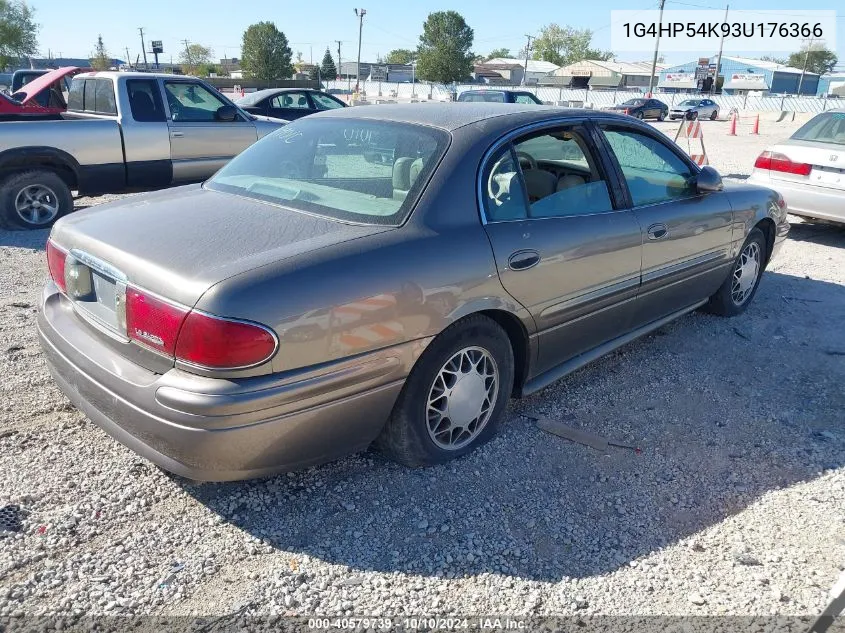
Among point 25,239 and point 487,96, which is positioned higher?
point 487,96

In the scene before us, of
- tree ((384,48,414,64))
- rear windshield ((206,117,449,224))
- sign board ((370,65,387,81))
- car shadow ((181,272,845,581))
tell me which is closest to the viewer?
car shadow ((181,272,845,581))

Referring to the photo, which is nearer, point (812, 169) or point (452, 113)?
point (452, 113)

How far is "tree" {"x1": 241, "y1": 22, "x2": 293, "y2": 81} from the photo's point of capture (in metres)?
74.0

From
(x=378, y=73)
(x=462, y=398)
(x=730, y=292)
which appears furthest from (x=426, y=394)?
(x=378, y=73)

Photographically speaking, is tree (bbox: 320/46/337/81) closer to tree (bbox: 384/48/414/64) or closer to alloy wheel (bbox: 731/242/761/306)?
tree (bbox: 384/48/414/64)

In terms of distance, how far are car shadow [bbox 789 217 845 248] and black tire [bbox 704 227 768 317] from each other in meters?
3.11

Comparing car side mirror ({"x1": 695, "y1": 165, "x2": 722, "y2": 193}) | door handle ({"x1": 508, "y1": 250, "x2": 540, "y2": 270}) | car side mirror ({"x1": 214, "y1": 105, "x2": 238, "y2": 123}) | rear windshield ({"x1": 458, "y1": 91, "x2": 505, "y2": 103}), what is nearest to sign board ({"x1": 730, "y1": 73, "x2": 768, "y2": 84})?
rear windshield ({"x1": 458, "y1": 91, "x2": 505, "y2": 103})

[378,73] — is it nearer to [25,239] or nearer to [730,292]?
[25,239]

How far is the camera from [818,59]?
3890 inches

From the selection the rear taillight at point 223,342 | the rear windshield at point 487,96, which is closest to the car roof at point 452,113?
the rear taillight at point 223,342

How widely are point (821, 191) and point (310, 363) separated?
23.4 feet

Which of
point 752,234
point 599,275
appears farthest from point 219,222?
point 752,234

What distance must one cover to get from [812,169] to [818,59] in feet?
368

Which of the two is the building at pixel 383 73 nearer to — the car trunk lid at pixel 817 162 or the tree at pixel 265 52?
the tree at pixel 265 52
